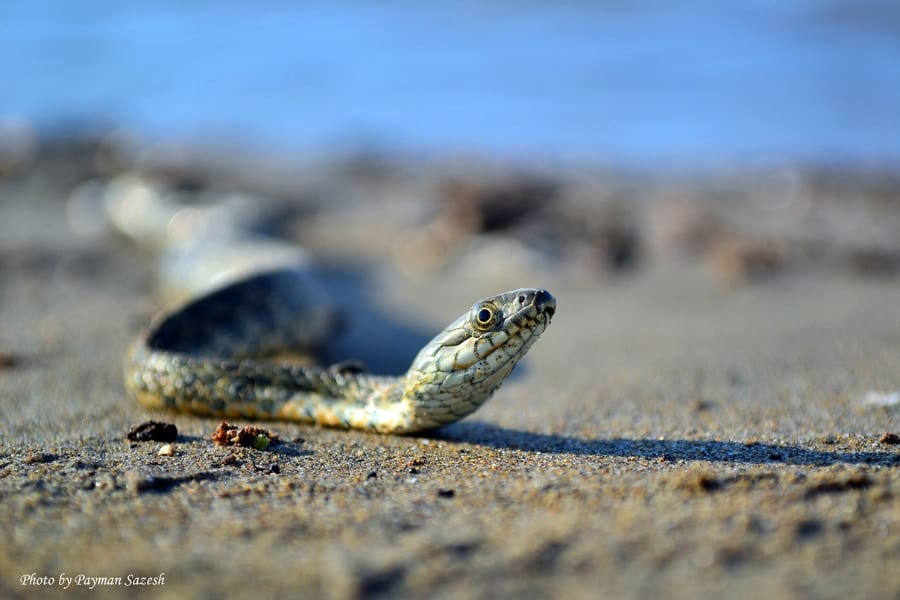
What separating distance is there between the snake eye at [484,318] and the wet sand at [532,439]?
0.59 m

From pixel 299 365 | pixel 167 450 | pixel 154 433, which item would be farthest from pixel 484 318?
pixel 299 365

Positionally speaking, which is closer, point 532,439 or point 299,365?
point 532,439

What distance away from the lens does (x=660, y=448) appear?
3898 millimetres

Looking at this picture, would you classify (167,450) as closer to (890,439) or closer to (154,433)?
(154,433)

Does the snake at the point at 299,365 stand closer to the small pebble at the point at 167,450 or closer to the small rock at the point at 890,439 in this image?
the small pebble at the point at 167,450

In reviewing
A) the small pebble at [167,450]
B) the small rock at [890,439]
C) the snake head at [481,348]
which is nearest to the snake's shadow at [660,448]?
the small rock at [890,439]

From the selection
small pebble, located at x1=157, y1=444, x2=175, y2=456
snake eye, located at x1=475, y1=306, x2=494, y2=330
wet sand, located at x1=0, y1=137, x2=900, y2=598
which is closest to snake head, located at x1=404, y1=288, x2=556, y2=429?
snake eye, located at x1=475, y1=306, x2=494, y2=330

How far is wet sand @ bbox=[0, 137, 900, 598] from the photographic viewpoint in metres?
2.57

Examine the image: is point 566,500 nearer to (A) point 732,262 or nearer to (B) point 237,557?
(B) point 237,557

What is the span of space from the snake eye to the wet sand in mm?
587

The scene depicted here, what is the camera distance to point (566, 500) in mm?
3055

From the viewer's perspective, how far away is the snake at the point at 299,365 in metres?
3.87

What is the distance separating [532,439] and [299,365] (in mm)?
1713

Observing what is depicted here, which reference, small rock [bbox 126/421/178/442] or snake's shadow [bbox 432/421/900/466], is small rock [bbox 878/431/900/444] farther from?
small rock [bbox 126/421/178/442]
